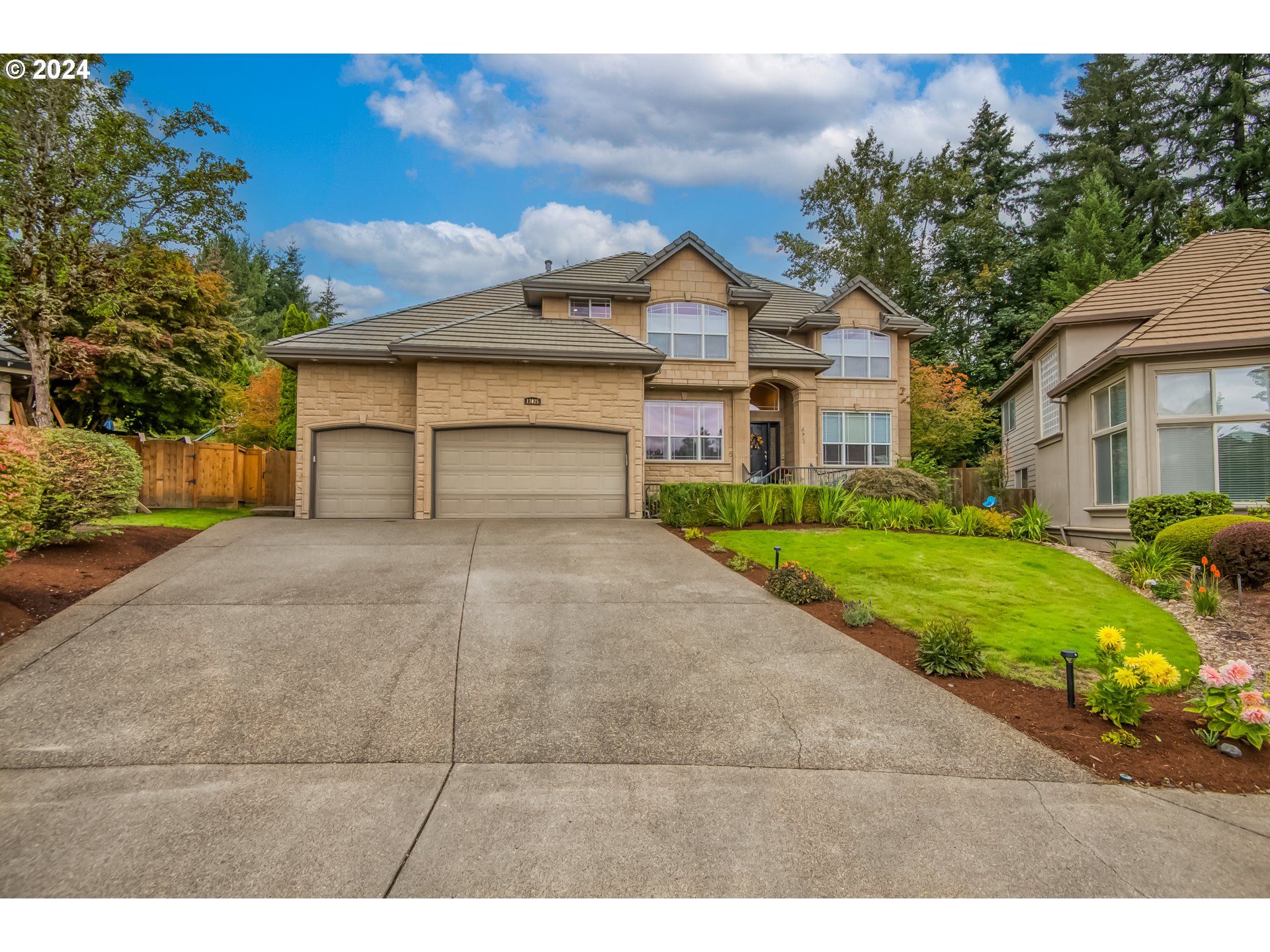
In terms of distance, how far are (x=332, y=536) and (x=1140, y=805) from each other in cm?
1222

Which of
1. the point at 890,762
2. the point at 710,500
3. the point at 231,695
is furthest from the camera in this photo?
the point at 710,500

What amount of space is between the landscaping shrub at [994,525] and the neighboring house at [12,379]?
21.7 metres

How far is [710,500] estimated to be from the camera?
14445mm

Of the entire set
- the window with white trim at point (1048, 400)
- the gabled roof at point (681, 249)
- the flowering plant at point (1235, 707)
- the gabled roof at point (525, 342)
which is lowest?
the flowering plant at point (1235, 707)

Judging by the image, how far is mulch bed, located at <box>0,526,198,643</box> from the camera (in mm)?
7250

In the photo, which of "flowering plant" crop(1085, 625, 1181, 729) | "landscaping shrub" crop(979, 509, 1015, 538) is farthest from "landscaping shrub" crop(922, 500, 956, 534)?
"flowering plant" crop(1085, 625, 1181, 729)

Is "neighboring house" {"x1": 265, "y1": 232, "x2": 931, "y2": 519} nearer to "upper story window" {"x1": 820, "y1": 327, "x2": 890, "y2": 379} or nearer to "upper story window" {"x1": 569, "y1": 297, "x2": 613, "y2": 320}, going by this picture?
"upper story window" {"x1": 569, "y1": 297, "x2": 613, "y2": 320}

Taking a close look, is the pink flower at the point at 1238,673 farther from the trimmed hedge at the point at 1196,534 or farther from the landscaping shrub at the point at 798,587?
the trimmed hedge at the point at 1196,534

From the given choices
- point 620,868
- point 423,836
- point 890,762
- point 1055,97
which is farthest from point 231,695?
point 1055,97

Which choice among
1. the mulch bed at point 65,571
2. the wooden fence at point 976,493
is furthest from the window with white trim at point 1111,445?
the mulch bed at point 65,571

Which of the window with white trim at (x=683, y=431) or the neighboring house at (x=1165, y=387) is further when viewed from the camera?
the window with white trim at (x=683, y=431)

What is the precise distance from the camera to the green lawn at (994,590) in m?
7.06

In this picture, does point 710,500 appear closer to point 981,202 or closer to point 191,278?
point 191,278

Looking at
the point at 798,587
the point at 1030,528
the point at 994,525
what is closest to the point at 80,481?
the point at 798,587
